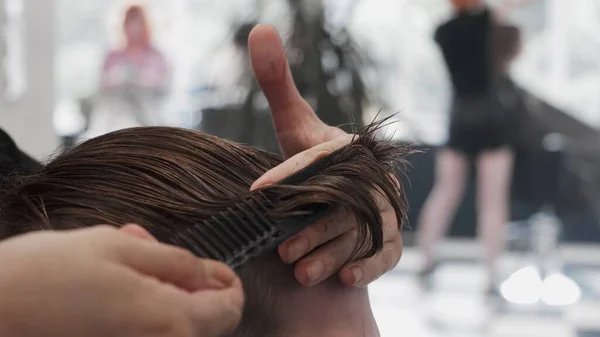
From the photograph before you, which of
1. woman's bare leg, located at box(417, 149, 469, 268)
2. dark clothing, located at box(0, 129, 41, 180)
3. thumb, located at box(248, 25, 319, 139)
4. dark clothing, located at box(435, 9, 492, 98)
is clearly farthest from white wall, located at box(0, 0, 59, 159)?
woman's bare leg, located at box(417, 149, 469, 268)

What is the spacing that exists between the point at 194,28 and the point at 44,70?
2594 millimetres

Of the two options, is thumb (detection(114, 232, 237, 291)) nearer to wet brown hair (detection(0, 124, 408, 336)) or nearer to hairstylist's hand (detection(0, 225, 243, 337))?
hairstylist's hand (detection(0, 225, 243, 337))

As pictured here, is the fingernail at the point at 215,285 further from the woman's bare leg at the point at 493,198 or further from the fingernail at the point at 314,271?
the woman's bare leg at the point at 493,198

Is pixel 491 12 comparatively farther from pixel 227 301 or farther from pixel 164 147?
pixel 227 301

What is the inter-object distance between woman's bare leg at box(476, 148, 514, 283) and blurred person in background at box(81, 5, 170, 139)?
2.23 m

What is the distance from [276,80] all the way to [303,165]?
30cm

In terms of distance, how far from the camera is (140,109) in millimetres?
4707

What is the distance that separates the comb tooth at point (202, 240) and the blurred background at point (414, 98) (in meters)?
3.03

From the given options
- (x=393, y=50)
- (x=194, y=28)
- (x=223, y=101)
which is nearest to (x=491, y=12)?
(x=393, y=50)

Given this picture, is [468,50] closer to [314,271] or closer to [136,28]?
[136,28]

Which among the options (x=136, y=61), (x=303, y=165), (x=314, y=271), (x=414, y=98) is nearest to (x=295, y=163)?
(x=303, y=165)

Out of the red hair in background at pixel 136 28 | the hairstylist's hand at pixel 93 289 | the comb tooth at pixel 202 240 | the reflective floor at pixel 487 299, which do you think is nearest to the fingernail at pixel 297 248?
the comb tooth at pixel 202 240

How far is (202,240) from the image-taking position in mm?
643

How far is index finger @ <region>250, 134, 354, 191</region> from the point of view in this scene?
30.3 inches
